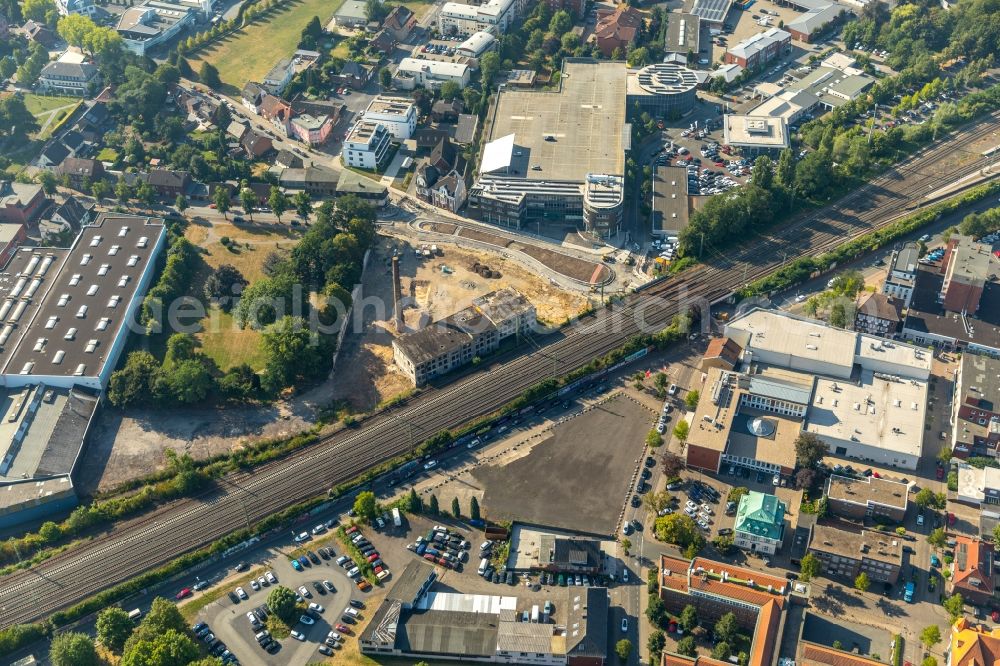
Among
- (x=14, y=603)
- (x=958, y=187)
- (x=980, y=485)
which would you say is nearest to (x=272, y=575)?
(x=14, y=603)

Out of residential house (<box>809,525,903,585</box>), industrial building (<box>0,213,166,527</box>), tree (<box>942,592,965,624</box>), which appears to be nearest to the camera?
tree (<box>942,592,965,624</box>)

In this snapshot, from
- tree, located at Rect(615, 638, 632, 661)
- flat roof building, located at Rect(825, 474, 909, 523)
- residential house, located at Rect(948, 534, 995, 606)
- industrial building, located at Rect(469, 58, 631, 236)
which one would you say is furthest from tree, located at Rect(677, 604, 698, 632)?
industrial building, located at Rect(469, 58, 631, 236)

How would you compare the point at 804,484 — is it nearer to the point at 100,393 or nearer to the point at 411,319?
the point at 411,319

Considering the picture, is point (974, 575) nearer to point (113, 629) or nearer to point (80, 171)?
point (113, 629)

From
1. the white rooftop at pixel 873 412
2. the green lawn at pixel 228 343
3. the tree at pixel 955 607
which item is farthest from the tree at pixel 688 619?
the green lawn at pixel 228 343

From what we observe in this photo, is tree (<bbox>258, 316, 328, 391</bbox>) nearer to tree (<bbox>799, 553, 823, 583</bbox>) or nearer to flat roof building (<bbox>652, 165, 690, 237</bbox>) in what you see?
flat roof building (<bbox>652, 165, 690, 237</bbox>)

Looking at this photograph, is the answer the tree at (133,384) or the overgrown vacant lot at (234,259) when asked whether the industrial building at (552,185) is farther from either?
the tree at (133,384)

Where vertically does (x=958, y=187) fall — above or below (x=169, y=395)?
above
